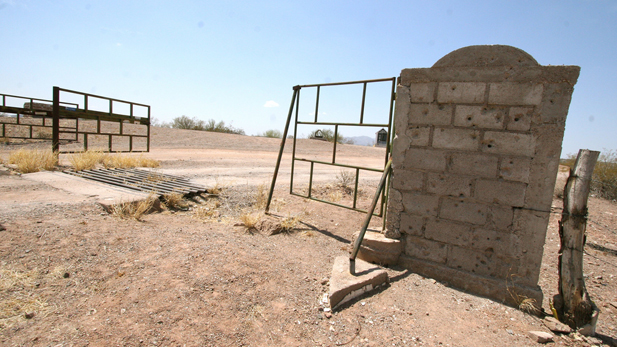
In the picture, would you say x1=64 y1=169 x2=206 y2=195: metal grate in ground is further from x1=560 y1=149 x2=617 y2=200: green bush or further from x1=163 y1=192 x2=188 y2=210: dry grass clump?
x1=560 y1=149 x2=617 y2=200: green bush

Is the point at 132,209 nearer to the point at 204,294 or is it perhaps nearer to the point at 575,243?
the point at 204,294

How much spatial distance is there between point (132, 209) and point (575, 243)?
203 inches

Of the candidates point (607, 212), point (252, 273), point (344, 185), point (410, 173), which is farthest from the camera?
point (607, 212)

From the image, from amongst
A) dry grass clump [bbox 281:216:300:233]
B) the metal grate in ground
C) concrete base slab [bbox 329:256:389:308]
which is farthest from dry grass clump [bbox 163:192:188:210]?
concrete base slab [bbox 329:256:389:308]

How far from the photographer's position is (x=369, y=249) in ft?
12.5

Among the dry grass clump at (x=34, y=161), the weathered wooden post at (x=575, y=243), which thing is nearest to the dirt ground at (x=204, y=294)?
the weathered wooden post at (x=575, y=243)

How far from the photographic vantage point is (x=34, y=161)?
766cm

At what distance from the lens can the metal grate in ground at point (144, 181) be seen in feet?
20.0

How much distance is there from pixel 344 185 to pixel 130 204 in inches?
193

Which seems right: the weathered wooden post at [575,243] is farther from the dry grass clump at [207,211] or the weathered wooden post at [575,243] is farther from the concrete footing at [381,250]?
the dry grass clump at [207,211]

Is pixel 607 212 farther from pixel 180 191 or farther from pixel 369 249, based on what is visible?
pixel 180 191

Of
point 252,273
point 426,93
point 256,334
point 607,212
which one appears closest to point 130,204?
point 252,273

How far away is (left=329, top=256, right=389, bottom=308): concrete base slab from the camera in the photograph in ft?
9.34

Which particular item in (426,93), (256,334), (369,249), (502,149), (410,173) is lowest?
(256,334)
